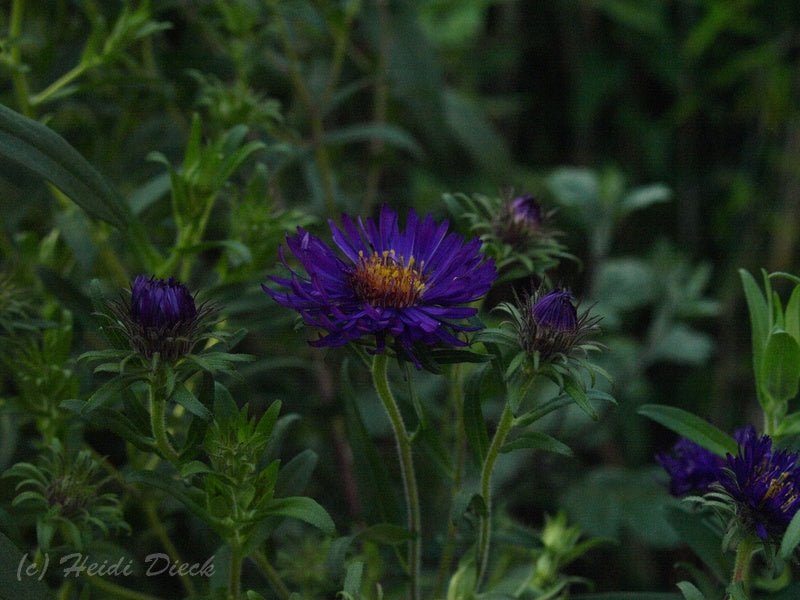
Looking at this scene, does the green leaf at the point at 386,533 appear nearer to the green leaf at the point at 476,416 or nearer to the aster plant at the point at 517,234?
the green leaf at the point at 476,416

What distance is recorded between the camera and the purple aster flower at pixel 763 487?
1.78 ft

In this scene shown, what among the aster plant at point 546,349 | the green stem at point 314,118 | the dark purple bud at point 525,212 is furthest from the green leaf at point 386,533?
the green stem at point 314,118

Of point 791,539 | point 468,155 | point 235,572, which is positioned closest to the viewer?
Result: point 791,539

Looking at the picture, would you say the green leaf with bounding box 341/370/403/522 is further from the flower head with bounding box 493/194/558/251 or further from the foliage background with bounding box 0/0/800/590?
the flower head with bounding box 493/194/558/251

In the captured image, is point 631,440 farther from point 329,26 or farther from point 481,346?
point 481,346

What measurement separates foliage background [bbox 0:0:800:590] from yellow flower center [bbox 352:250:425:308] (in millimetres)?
139

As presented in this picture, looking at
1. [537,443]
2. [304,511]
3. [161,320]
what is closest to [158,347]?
[161,320]

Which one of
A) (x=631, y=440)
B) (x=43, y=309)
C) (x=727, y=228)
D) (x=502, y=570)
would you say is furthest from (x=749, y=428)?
(x=727, y=228)

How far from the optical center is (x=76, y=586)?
0.73 meters

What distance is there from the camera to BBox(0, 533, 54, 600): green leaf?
0.57 m

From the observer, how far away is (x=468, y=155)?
1.55m

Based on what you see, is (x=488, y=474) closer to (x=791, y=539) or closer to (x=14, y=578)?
(x=791, y=539)

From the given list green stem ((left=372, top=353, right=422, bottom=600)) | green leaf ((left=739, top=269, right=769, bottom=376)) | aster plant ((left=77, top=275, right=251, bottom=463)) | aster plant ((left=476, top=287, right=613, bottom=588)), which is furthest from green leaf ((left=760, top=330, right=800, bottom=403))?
aster plant ((left=77, top=275, right=251, bottom=463))

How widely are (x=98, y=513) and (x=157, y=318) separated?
0.60 feet
